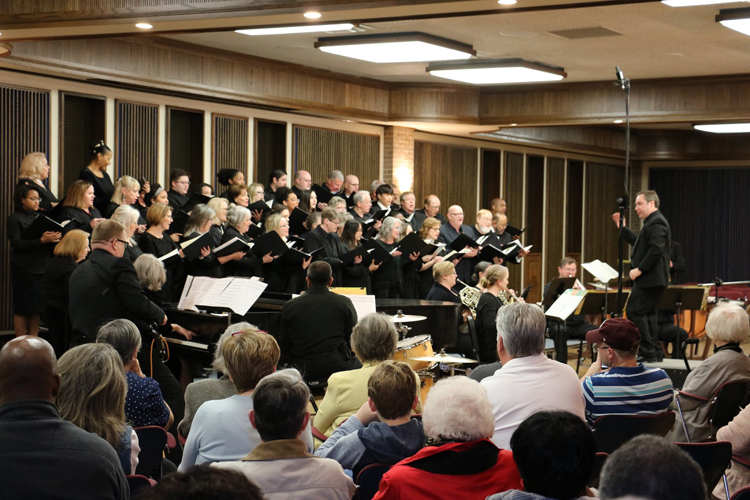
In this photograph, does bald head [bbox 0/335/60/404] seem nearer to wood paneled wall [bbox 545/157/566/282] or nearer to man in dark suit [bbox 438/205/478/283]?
man in dark suit [bbox 438/205/478/283]

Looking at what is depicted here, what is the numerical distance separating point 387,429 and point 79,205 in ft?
16.3

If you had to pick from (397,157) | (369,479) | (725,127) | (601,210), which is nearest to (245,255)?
(369,479)

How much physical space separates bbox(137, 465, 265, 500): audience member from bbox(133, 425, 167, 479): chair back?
2.05 metres

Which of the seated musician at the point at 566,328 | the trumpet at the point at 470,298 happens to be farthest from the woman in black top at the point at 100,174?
the seated musician at the point at 566,328

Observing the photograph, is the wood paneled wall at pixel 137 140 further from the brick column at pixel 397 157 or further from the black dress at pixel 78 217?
the brick column at pixel 397 157

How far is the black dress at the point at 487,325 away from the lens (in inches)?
269

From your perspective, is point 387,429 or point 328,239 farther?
point 328,239

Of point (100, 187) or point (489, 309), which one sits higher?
point (100, 187)

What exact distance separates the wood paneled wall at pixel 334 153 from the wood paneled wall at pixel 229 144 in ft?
2.71

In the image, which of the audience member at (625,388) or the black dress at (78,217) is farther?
the black dress at (78,217)

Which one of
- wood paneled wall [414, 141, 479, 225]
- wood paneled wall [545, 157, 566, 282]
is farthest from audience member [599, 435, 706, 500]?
wood paneled wall [545, 157, 566, 282]

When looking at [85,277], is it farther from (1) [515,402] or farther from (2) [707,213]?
(2) [707,213]

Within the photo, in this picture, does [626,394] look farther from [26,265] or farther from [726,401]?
[26,265]

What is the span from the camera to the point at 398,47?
8.30 metres
